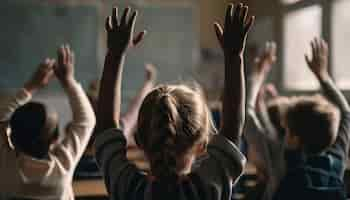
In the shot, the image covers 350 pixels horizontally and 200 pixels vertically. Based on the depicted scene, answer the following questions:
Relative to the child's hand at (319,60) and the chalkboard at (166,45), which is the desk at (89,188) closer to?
the child's hand at (319,60)

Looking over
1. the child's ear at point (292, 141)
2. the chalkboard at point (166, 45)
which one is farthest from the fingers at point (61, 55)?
the chalkboard at point (166, 45)

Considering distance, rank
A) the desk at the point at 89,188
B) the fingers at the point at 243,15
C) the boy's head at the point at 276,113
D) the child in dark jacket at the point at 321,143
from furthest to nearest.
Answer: the boy's head at the point at 276,113 → the desk at the point at 89,188 → the child in dark jacket at the point at 321,143 → the fingers at the point at 243,15

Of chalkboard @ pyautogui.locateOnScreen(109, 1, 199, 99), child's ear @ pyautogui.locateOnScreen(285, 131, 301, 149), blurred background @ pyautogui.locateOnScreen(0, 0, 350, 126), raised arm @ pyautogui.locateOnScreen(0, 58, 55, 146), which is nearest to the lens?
raised arm @ pyautogui.locateOnScreen(0, 58, 55, 146)

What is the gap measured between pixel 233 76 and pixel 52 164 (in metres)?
0.79

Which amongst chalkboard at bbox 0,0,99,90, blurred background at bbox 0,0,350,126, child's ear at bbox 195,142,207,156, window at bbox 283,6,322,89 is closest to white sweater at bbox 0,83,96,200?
child's ear at bbox 195,142,207,156

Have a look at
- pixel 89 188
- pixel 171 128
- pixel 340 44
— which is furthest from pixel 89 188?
pixel 340 44

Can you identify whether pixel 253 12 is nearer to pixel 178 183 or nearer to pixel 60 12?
pixel 60 12

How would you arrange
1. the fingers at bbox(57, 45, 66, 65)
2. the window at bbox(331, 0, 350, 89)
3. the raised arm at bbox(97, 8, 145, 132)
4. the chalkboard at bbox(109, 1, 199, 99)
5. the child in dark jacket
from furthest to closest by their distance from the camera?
the chalkboard at bbox(109, 1, 199, 99), the window at bbox(331, 0, 350, 89), the child in dark jacket, the fingers at bbox(57, 45, 66, 65), the raised arm at bbox(97, 8, 145, 132)

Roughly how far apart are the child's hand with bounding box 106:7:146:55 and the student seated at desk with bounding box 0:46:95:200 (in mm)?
443

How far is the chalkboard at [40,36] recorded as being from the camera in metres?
6.10

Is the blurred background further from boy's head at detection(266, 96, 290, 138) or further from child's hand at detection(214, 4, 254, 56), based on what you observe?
child's hand at detection(214, 4, 254, 56)

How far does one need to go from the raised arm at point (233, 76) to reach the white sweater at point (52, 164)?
2.21 ft

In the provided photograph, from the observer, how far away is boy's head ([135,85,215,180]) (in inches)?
44.9

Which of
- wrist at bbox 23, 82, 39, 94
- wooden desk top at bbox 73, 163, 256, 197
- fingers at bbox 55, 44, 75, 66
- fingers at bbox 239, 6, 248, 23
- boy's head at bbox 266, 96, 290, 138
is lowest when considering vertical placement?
wooden desk top at bbox 73, 163, 256, 197
